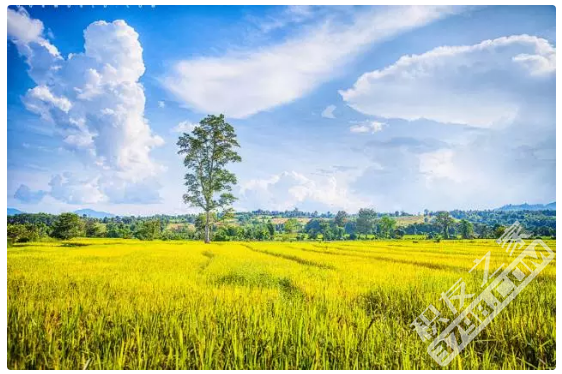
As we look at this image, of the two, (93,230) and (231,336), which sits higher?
(231,336)

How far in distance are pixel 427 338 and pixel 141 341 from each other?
2169 millimetres

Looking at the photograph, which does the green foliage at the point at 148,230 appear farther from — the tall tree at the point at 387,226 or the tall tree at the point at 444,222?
the tall tree at the point at 387,226

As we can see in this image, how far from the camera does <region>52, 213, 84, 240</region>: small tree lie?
1358 cm

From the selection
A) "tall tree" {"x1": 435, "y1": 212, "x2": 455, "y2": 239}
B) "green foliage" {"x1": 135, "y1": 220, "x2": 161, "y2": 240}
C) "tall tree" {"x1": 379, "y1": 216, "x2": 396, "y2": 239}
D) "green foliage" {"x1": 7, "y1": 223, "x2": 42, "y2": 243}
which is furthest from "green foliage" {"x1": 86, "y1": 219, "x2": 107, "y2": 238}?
"tall tree" {"x1": 379, "y1": 216, "x2": 396, "y2": 239}

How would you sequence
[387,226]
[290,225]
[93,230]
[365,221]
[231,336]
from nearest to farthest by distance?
[231,336] < [93,230] < [290,225] < [387,226] < [365,221]

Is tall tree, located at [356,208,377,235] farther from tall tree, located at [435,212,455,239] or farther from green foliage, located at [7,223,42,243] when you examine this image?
green foliage, located at [7,223,42,243]

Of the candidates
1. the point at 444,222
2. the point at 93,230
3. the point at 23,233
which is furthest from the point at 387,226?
the point at 23,233

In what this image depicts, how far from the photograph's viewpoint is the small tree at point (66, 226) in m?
13.6

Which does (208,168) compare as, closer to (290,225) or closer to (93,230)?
(93,230)

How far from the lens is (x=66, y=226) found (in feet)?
46.5

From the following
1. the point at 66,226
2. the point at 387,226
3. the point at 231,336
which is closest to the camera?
the point at 231,336

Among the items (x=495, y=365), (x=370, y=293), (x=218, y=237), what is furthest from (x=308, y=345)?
(x=218, y=237)
